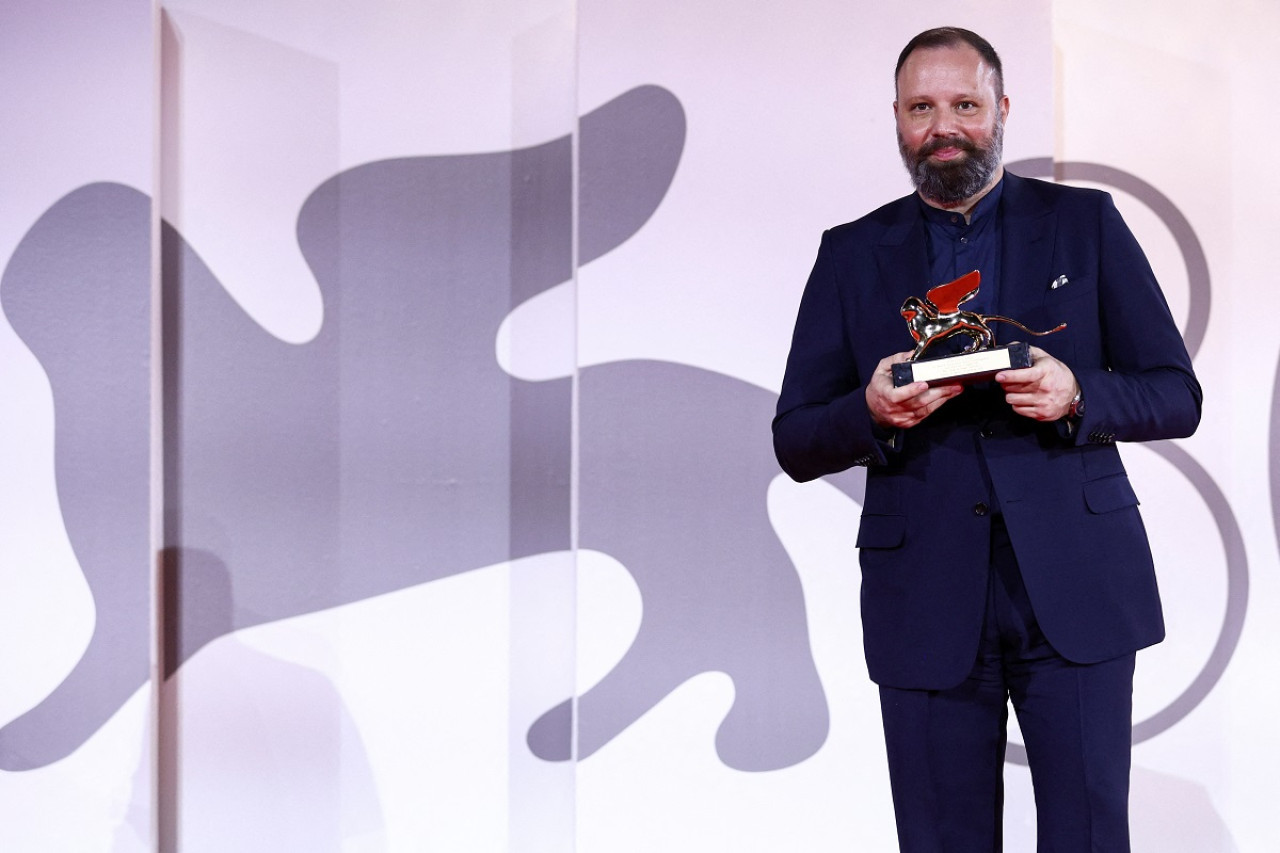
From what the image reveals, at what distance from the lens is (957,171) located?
1590 mm

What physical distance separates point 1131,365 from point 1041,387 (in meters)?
0.25

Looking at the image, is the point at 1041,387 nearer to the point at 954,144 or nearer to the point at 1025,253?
the point at 1025,253

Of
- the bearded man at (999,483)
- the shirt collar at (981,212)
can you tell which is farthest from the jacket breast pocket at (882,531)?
the shirt collar at (981,212)

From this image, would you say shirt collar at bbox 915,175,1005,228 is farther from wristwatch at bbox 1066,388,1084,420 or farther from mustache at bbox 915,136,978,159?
wristwatch at bbox 1066,388,1084,420

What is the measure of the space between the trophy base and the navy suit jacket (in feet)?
0.42

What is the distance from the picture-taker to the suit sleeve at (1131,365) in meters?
1.43

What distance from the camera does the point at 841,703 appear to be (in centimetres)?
264

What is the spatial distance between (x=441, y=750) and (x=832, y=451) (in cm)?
159

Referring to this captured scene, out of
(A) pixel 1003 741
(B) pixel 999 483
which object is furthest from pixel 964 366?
(A) pixel 1003 741

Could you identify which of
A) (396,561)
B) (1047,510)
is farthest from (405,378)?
(1047,510)

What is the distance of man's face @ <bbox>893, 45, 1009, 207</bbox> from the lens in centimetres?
159

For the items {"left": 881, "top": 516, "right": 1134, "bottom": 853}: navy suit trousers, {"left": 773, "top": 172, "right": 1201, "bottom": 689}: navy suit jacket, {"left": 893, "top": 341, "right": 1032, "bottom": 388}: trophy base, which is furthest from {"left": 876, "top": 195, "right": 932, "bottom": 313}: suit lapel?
{"left": 881, "top": 516, "right": 1134, "bottom": 853}: navy suit trousers

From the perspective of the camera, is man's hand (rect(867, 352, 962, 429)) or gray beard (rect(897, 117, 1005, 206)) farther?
gray beard (rect(897, 117, 1005, 206))

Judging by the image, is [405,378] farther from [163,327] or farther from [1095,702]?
[1095,702]
